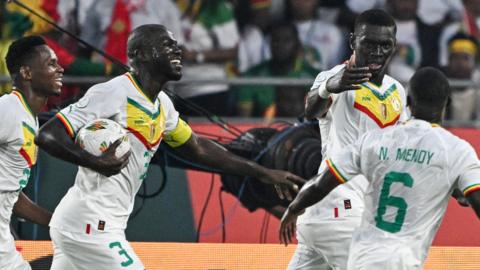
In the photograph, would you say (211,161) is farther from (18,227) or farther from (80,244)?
(18,227)

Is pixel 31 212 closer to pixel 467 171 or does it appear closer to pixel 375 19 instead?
pixel 375 19

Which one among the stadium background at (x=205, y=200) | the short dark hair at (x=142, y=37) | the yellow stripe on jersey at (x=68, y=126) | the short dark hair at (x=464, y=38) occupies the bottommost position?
the stadium background at (x=205, y=200)

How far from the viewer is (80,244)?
6840mm

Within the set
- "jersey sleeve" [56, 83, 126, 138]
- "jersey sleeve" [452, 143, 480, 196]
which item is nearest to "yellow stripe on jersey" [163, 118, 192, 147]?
"jersey sleeve" [56, 83, 126, 138]

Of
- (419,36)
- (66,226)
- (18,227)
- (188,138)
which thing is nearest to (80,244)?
(66,226)

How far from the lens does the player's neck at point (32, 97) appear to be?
755 cm

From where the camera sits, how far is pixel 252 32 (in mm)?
12016

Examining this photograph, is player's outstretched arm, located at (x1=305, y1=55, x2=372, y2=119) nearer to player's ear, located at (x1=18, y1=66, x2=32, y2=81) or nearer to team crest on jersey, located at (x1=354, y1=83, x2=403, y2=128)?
team crest on jersey, located at (x1=354, y1=83, x2=403, y2=128)

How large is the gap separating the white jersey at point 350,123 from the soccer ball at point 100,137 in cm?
122

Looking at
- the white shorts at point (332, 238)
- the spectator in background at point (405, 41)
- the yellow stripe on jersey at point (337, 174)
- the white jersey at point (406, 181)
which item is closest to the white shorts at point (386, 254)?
the white jersey at point (406, 181)

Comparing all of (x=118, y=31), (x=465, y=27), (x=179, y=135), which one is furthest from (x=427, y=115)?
(x=465, y=27)

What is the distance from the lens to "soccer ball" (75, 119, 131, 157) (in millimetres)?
6750

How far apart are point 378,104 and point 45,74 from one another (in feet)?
6.95

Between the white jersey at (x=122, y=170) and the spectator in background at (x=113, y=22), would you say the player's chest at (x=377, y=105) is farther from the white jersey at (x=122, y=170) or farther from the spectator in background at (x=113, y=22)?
the spectator in background at (x=113, y=22)
